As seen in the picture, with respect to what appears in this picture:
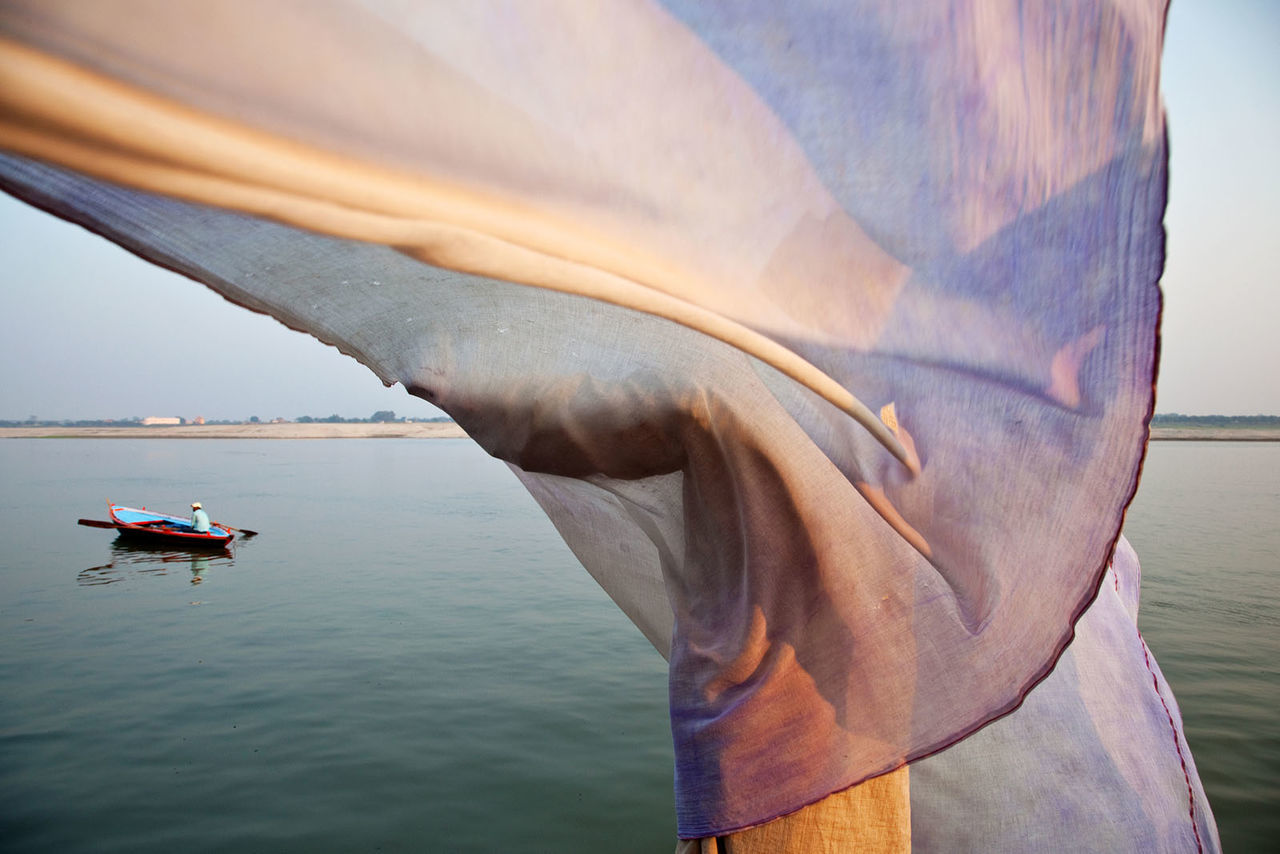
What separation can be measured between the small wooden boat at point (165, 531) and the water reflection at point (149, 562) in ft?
0.63

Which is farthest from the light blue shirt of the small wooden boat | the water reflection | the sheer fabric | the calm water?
the sheer fabric

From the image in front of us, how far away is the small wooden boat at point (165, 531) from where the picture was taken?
1817 cm

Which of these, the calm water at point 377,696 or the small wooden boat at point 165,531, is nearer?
the calm water at point 377,696

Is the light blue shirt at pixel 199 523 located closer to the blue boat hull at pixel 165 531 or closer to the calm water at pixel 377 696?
the blue boat hull at pixel 165 531

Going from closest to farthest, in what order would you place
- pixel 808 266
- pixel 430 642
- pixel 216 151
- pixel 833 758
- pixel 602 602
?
1. pixel 216 151
2. pixel 808 266
3. pixel 833 758
4. pixel 430 642
5. pixel 602 602

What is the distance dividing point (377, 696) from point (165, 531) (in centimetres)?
1280

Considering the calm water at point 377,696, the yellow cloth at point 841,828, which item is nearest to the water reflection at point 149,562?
the calm water at point 377,696

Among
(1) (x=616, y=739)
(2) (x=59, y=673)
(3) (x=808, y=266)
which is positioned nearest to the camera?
(3) (x=808, y=266)

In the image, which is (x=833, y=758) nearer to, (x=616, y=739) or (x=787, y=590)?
(x=787, y=590)

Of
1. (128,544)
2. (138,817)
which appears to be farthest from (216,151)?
(128,544)

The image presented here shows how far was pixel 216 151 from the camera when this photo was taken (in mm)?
900

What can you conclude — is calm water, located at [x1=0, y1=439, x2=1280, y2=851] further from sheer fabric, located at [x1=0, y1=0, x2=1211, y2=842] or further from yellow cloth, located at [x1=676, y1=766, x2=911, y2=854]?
sheer fabric, located at [x1=0, y1=0, x2=1211, y2=842]

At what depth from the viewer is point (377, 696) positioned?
28.8ft

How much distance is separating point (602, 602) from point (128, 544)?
13146 millimetres
